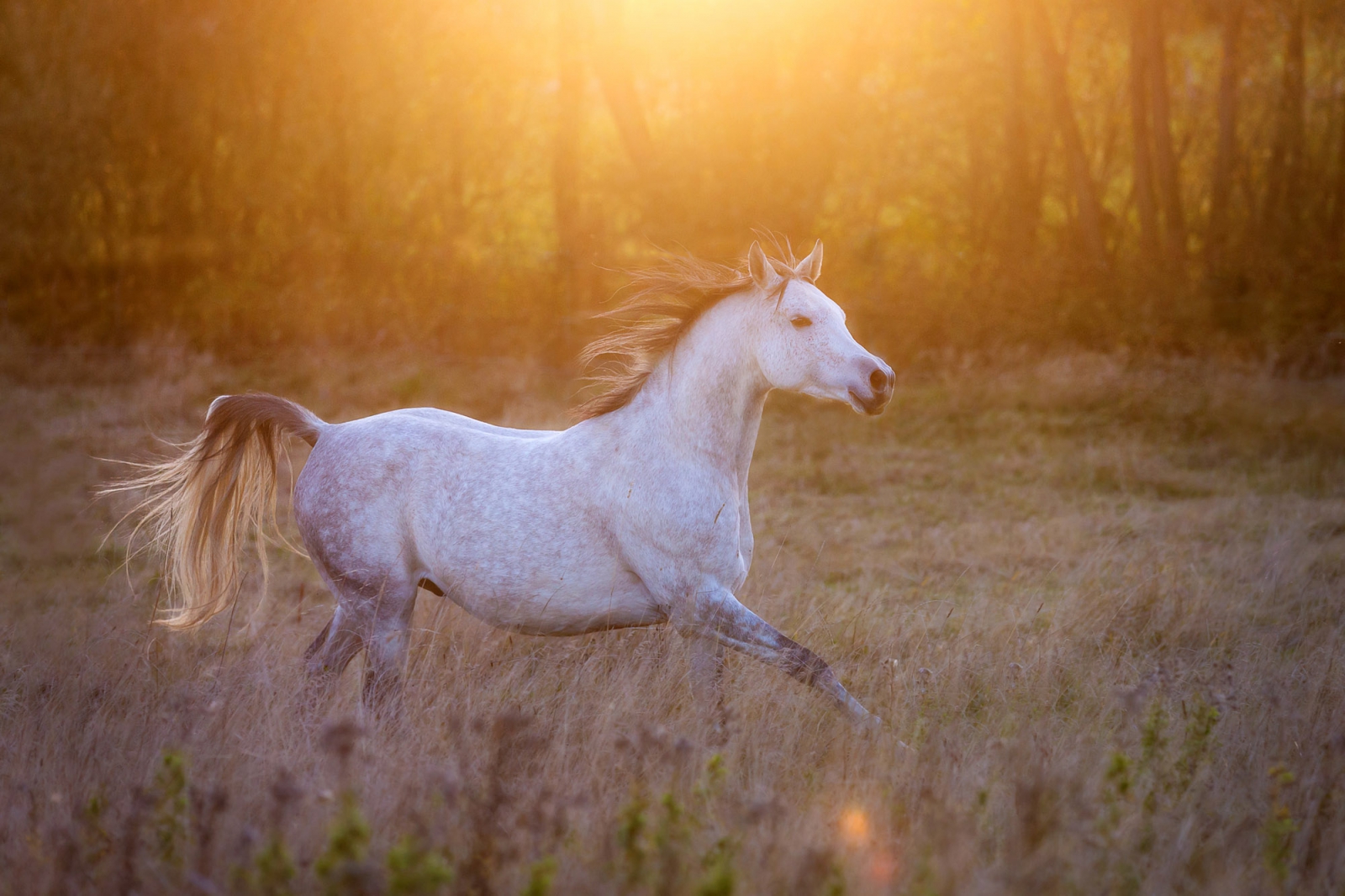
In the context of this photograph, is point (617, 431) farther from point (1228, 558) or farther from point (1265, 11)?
point (1265, 11)

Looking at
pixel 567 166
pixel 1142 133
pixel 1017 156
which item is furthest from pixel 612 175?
pixel 1142 133

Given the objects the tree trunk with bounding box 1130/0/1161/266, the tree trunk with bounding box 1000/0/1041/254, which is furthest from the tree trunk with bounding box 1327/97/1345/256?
the tree trunk with bounding box 1000/0/1041/254

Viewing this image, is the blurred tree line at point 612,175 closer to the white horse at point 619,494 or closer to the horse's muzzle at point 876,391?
the white horse at point 619,494

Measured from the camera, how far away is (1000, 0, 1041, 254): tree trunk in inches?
601

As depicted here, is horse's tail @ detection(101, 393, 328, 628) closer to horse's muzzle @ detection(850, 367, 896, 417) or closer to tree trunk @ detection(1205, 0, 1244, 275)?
horse's muzzle @ detection(850, 367, 896, 417)

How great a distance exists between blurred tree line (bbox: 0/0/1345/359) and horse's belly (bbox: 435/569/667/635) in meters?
10.4

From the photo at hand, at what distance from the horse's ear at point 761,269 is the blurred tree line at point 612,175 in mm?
10223

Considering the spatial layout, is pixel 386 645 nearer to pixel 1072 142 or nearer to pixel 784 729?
pixel 784 729

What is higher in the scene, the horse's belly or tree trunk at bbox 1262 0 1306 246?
tree trunk at bbox 1262 0 1306 246

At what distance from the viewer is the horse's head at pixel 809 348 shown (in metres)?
4.09

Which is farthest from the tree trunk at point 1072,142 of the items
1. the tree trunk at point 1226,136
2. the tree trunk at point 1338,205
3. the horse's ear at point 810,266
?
the horse's ear at point 810,266

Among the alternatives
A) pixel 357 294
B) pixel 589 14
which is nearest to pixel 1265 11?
pixel 589 14

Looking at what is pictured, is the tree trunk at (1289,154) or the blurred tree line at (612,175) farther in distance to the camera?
the tree trunk at (1289,154)

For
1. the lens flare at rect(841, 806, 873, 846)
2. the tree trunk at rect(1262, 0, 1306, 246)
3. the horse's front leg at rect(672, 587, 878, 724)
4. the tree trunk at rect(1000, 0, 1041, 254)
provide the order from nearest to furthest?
the lens flare at rect(841, 806, 873, 846) → the horse's front leg at rect(672, 587, 878, 724) → the tree trunk at rect(1262, 0, 1306, 246) → the tree trunk at rect(1000, 0, 1041, 254)
